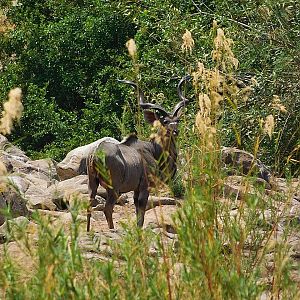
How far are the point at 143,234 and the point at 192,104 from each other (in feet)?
29.8

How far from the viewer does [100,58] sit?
17578mm

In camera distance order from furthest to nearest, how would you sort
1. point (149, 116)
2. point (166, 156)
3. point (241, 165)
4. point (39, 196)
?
Answer: point (39, 196), point (149, 116), point (241, 165), point (166, 156)

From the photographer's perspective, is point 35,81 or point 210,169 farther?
point 35,81

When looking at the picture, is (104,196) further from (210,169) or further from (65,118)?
(210,169)

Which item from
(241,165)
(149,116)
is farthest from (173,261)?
(149,116)

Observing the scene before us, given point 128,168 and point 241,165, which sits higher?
point 241,165

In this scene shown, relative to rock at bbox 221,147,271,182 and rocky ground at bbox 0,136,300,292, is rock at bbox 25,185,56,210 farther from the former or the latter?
rock at bbox 221,147,271,182

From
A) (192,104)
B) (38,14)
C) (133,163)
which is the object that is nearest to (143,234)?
(133,163)

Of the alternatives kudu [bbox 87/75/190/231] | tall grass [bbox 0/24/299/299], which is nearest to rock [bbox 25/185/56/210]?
kudu [bbox 87/75/190/231]

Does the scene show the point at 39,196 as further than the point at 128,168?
Yes

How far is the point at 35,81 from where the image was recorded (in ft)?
57.3

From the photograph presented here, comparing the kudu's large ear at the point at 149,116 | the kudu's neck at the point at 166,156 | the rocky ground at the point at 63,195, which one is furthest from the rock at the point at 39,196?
the kudu's large ear at the point at 149,116

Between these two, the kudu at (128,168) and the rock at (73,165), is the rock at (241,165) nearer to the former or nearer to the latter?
the kudu at (128,168)

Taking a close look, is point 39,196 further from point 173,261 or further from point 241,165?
point 173,261
